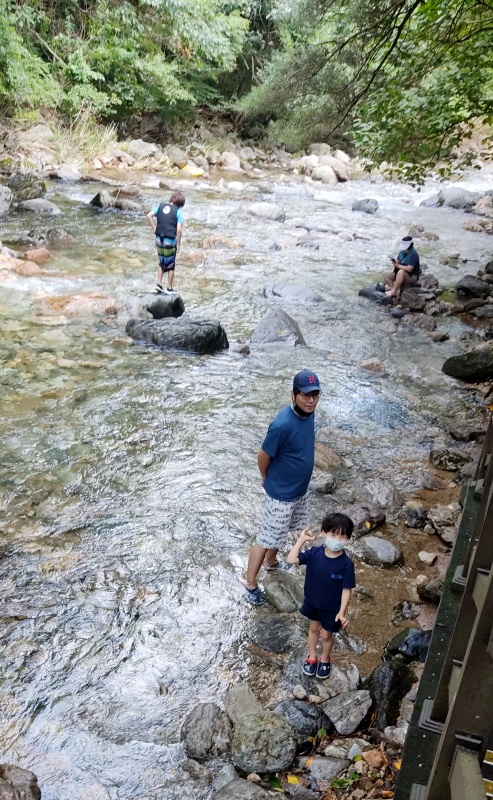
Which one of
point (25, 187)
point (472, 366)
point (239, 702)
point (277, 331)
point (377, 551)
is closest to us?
point (239, 702)

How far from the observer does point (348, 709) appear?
3.44 meters

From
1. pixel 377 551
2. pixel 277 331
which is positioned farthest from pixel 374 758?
pixel 277 331

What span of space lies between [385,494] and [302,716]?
8.47 ft

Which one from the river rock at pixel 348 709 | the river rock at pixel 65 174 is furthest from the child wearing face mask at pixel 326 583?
the river rock at pixel 65 174

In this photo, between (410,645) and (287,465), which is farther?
(287,465)

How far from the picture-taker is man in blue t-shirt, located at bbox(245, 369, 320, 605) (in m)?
3.86

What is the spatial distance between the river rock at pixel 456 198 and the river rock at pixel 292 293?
42.2ft

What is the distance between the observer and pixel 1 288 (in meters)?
10.5

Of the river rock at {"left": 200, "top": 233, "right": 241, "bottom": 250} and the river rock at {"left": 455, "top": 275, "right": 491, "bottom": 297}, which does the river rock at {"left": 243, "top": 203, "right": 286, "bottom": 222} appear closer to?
the river rock at {"left": 200, "top": 233, "right": 241, "bottom": 250}

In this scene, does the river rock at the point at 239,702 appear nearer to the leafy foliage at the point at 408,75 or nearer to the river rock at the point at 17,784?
the river rock at the point at 17,784

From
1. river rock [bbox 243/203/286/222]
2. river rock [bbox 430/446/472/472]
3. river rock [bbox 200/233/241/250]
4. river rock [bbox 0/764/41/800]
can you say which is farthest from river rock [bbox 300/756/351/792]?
river rock [bbox 243/203/286/222]

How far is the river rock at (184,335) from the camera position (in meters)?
8.68

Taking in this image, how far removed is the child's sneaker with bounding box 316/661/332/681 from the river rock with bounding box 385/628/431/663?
0.42 m

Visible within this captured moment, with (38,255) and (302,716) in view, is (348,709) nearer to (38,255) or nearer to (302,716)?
(302,716)
